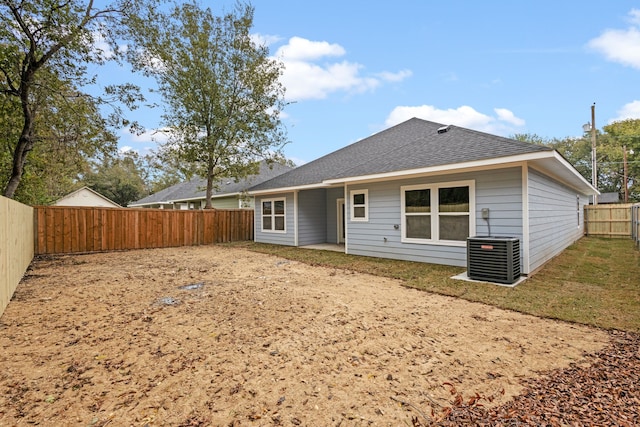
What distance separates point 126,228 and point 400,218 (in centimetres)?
955

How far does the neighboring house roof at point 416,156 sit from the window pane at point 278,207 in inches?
28.2

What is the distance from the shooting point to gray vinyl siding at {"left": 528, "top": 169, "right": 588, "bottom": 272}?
614cm

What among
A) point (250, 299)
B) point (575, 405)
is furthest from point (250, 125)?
point (575, 405)

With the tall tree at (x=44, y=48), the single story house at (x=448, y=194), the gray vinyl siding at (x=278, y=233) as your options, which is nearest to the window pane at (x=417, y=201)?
the single story house at (x=448, y=194)

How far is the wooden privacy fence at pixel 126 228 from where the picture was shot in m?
9.31

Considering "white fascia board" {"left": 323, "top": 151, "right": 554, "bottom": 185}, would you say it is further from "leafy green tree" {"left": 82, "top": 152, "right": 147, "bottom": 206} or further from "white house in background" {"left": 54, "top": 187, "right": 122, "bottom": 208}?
"leafy green tree" {"left": 82, "top": 152, "right": 147, "bottom": 206}

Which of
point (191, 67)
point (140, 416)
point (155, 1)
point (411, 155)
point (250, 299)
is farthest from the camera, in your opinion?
point (191, 67)

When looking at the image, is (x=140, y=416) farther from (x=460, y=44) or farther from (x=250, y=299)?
(x=460, y=44)

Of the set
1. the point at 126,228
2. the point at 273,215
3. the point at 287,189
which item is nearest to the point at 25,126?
the point at 126,228

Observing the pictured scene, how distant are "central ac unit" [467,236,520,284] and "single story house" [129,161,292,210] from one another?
10.1 meters

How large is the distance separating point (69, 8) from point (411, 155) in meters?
9.42

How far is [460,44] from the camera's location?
34.8 feet

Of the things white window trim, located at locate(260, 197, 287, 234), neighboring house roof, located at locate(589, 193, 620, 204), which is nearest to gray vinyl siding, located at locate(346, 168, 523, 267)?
white window trim, located at locate(260, 197, 287, 234)

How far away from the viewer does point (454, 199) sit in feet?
21.9
